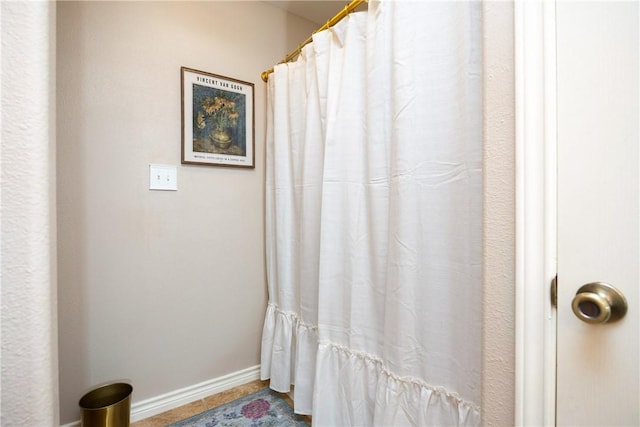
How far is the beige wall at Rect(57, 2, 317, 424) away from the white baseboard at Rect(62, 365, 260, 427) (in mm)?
33

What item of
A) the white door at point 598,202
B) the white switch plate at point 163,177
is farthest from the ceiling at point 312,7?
the white door at point 598,202

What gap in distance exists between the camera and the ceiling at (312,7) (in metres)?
1.72

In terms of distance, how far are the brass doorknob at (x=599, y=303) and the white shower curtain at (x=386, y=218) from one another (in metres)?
0.27

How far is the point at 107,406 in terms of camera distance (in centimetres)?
113

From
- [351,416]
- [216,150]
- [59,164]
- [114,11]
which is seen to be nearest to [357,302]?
[351,416]

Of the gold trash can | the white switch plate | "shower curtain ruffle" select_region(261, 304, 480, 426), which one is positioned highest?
the white switch plate

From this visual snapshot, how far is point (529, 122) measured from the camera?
0.53 metres

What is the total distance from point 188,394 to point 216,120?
1491 millimetres

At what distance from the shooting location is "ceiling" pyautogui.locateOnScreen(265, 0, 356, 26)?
5.65ft

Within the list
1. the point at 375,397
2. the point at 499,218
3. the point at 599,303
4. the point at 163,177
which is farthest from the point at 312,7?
the point at 375,397

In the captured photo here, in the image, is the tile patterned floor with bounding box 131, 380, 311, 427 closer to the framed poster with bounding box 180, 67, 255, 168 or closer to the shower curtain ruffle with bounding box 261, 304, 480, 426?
the shower curtain ruffle with bounding box 261, 304, 480, 426

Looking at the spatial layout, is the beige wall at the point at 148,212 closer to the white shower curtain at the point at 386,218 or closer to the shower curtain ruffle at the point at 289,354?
the shower curtain ruffle at the point at 289,354

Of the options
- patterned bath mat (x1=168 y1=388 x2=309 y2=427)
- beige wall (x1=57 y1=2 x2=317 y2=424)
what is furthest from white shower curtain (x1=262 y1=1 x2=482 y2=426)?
beige wall (x1=57 y1=2 x2=317 y2=424)

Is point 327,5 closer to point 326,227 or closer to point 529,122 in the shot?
point 326,227
